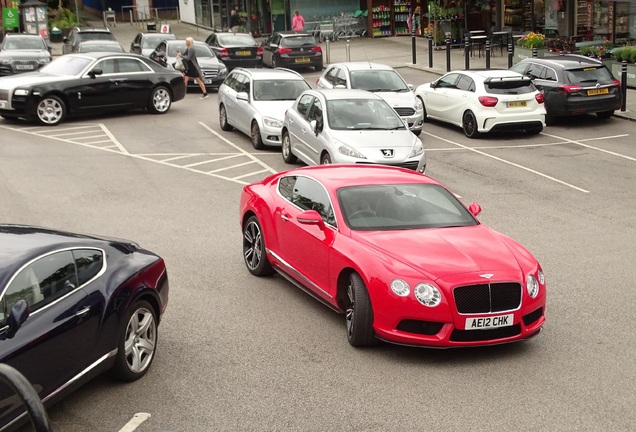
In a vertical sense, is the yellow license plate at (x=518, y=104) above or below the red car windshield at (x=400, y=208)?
below

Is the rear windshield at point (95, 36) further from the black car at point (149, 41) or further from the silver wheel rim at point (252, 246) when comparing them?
the silver wheel rim at point (252, 246)

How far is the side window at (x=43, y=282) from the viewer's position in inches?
268

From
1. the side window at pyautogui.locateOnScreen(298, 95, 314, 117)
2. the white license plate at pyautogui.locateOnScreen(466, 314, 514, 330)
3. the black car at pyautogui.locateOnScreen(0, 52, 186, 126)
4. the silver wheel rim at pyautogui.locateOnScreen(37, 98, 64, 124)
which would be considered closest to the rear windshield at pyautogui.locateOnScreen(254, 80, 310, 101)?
the side window at pyautogui.locateOnScreen(298, 95, 314, 117)

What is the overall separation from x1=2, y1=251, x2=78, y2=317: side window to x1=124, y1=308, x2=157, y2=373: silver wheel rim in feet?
2.63

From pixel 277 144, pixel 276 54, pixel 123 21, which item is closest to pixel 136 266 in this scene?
pixel 277 144

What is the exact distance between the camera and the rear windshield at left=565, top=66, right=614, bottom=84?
23.5 meters

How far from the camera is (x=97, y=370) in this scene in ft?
24.9

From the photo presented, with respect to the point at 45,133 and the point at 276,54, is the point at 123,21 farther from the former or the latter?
the point at 45,133

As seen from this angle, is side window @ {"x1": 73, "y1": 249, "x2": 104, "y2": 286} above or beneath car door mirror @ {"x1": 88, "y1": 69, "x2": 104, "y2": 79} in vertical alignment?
beneath

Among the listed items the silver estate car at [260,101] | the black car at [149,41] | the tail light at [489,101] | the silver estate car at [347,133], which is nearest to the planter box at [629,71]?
the tail light at [489,101]

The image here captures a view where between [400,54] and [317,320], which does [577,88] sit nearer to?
[317,320]

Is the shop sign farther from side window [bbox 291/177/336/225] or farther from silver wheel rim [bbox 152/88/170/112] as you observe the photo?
side window [bbox 291/177/336/225]

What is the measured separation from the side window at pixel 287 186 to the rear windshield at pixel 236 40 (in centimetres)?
2528

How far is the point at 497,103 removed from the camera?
21.9 metres
